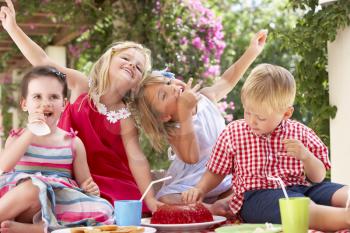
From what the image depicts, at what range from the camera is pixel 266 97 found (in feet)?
6.12

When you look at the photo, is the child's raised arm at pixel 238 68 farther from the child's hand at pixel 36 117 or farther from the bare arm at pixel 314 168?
the child's hand at pixel 36 117

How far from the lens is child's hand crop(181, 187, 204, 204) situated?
205 cm

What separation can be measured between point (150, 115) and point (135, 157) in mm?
178

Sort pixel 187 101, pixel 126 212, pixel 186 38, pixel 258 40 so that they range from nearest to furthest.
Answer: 1. pixel 126 212
2. pixel 187 101
3. pixel 258 40
4. pixel 186 38

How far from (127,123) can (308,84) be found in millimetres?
1305

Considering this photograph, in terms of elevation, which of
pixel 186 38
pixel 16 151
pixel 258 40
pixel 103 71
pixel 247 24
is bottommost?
pixel 16 151

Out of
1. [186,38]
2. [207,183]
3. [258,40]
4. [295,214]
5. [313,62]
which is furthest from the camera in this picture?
[186,38]

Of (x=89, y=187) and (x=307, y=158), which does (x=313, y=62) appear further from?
(x=89, y=187)

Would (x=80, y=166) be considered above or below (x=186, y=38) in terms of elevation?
below

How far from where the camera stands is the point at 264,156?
202cm

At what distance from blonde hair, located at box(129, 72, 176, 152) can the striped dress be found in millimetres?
359

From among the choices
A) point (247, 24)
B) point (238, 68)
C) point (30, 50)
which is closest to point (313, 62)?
point (238, 68)

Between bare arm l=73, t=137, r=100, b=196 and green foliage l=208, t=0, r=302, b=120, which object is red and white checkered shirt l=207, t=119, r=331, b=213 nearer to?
bare arm l=73, t=137, r=100, b=196

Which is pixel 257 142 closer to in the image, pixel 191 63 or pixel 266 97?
pixel 266 97
